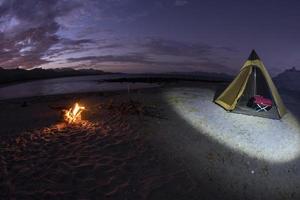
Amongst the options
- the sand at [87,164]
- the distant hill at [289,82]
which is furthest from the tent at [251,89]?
the distant hill at [289,82]

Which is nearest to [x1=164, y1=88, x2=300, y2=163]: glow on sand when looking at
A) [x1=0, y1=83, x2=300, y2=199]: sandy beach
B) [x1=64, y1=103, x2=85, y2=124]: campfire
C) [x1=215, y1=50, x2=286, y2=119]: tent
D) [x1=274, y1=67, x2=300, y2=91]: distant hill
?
[x1=0, y1=83, x2=300, y2=199]: sandy beach

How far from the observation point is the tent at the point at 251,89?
12.5 m

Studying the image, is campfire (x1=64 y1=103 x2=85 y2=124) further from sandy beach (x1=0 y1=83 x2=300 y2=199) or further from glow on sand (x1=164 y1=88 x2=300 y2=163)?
glow on sand (x1=164 y1=88 x2=300 y2=163)

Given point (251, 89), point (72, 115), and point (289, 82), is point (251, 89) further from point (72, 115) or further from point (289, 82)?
point (289, 82)

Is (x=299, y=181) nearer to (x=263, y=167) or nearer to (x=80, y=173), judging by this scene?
(x=263, y=167)

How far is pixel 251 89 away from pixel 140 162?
912cm

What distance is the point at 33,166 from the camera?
6.86 metres

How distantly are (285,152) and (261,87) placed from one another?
220 inches

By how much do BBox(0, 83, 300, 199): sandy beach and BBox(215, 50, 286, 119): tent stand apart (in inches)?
58.1

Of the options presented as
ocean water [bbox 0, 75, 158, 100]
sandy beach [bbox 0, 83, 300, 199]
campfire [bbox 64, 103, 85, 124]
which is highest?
ocean water [bbox 0, 75, 158, 100]

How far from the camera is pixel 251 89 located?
1305cm

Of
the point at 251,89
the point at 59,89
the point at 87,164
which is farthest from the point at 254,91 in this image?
the point at 59,89

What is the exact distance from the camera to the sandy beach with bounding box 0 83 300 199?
19.2 feet

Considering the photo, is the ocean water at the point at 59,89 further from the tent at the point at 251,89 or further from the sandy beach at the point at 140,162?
the sandy beach at the point at 140,162
